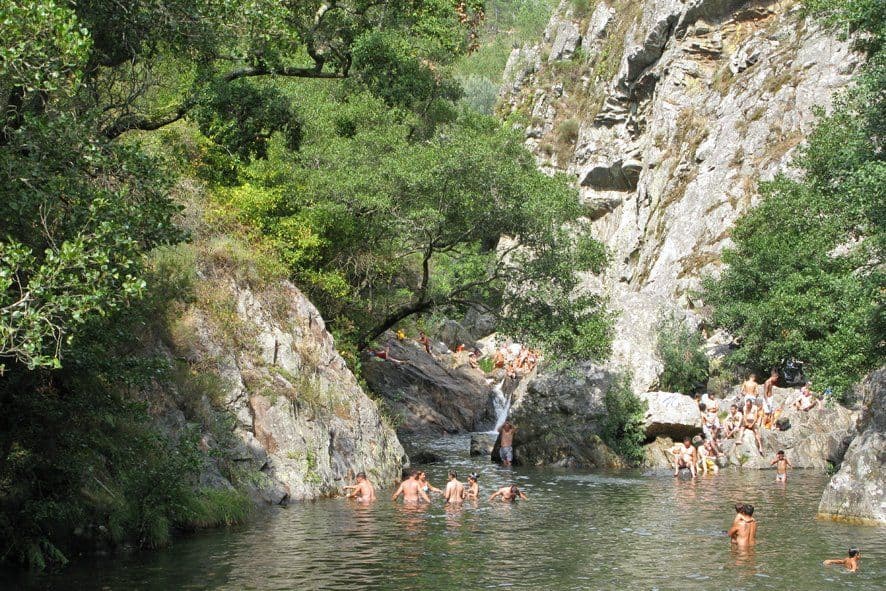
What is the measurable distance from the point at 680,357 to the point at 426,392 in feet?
33.0

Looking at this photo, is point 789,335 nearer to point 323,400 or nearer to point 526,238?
point 526,238

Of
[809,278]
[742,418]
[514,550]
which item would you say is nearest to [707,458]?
[742,418]

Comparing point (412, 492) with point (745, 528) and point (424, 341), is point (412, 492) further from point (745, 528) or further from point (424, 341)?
point (424, 341)

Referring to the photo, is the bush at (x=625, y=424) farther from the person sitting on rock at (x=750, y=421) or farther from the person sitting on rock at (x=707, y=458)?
the person sitting on rock at (x=750, y=421)

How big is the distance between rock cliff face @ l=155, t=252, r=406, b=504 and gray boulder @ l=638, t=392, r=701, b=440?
8.68 metres

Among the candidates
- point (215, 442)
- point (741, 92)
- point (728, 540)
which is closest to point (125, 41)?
point (215, 442)

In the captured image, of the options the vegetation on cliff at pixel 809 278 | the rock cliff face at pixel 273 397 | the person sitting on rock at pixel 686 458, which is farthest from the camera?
the person sitting on rock at pixel 686 458

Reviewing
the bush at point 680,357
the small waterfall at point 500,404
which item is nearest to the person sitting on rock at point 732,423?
the bush at point 680,357

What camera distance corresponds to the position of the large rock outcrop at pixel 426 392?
32781mm

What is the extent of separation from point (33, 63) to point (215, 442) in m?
9.52

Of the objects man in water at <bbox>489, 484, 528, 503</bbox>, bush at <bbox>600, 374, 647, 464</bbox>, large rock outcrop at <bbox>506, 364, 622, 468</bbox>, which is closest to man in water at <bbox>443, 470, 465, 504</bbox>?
man in water at <bbox>489, 484, 528, 503</bbox>

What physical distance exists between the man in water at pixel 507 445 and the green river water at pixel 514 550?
21.4 feet

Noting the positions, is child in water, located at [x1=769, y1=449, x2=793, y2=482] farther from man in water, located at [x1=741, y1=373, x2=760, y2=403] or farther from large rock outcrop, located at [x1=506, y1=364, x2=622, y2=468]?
man in water, located at [x1=741, y1=373, x2=760, y2=403]

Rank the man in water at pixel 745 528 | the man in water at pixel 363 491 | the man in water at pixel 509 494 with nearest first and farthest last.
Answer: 1. the man in water at pixel 745 528
2. the man in water at pixel 363 491
3. the man in water at pixel 509 494
